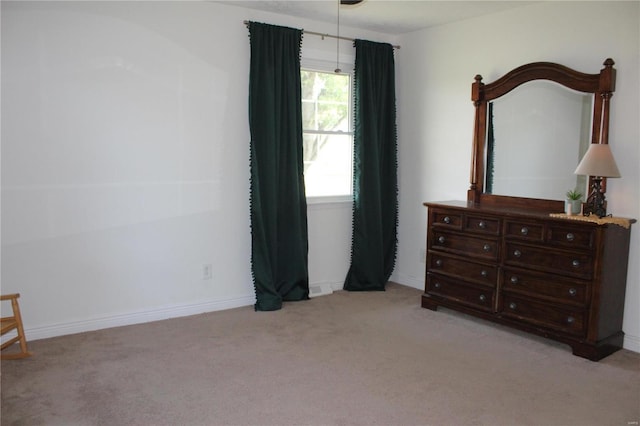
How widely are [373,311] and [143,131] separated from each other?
2264 millimetres

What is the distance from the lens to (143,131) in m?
3.84

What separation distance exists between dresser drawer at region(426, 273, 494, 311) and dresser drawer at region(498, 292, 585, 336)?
0.40ft

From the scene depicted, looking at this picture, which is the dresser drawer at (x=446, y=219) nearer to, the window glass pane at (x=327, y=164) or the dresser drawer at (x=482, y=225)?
the dresser drawer at (x=482, y=225)

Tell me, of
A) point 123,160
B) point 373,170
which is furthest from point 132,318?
point 373,170

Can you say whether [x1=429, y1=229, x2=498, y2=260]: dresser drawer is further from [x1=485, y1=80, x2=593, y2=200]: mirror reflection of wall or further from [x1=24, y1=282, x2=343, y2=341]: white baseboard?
[x1=24, y1=282, x2=343, y2=341]: white baseboard

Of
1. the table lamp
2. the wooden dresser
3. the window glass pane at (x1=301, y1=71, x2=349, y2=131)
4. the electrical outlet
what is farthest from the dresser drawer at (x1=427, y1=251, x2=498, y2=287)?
the electrical outlet

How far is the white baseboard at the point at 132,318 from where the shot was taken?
11.8 feet

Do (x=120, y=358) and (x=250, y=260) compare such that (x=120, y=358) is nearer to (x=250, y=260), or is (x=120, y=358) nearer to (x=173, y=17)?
(x=250, y=260)

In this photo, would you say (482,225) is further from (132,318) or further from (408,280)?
(132,318)

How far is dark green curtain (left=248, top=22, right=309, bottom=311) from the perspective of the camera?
13.8ft

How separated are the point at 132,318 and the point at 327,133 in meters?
2.27

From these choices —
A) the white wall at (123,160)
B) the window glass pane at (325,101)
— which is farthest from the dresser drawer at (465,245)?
the white wall at (123,160)

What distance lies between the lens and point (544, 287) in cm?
354

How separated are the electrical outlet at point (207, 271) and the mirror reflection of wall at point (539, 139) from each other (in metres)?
2.37
